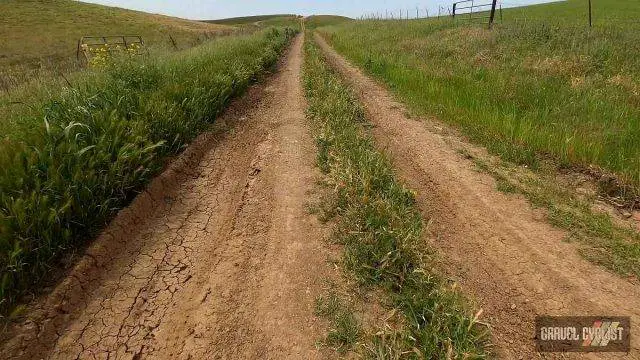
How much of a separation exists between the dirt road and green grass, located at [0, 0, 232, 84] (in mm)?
19151

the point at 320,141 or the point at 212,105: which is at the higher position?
the point at 212,105

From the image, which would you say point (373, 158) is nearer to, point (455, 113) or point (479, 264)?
point (479, 264)

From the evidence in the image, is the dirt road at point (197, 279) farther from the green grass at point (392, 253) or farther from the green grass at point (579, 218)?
the green grass at point (579, 218)

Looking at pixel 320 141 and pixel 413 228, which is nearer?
pixel 413 228

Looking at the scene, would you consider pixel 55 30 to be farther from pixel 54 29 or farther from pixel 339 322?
pixel 339 322

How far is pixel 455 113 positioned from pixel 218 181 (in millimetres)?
5000

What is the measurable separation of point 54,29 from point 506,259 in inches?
1693

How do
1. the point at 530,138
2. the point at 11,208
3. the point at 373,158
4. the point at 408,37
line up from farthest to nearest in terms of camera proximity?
the point at 408,37 → the point at 530,138 → the point at 373,158 → the point at 11,208

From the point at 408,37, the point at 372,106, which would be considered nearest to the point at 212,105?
the point at 372,106

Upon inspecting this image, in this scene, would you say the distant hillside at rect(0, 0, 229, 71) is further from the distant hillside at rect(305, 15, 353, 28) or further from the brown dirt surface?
the distant hillside at rect(305, 15, 353, 28)

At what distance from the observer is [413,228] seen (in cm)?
347

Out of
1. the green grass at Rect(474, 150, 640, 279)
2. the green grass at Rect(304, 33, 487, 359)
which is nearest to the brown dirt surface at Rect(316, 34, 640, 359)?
the green grass at Rect(474, 150, 640, 279)

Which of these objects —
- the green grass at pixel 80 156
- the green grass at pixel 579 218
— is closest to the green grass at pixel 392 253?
the green grass at pixel 579 218

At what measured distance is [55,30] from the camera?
110 feet
